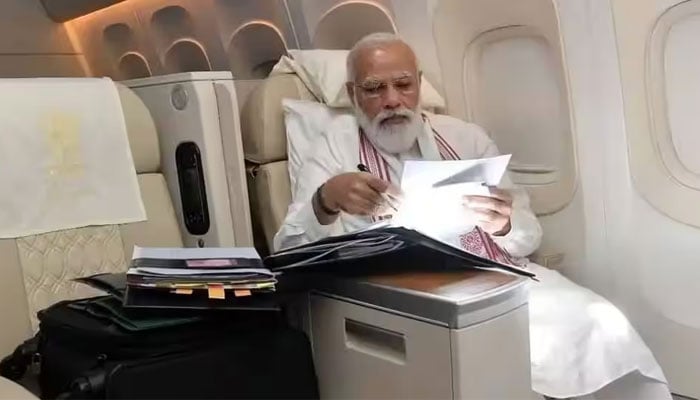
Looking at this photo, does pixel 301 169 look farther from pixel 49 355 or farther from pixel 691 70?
pixel 691 70

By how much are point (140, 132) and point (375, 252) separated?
2.90 ft

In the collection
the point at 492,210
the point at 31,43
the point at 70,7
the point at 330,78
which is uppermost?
the point at 70,7

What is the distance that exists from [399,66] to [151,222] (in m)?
0.76

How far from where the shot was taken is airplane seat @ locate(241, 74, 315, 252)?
6.74 feet

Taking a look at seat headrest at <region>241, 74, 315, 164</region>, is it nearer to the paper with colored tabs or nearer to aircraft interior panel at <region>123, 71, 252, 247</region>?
aircraft interior panel at <region>123, 71, 252, 247</region>

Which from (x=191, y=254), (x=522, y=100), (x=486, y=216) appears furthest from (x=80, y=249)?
(x=522, y=100)

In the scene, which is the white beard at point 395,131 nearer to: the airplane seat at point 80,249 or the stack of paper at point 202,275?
the airplane seat at point 80,249

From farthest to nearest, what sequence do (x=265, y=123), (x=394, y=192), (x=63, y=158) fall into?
(x=265, y=123) → (x=63, y=158) → (x=394, y=192)

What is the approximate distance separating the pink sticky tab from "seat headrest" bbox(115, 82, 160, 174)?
0.65 meters

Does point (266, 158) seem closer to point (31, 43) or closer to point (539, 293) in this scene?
point (539, 293)

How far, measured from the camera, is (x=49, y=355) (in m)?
1.31

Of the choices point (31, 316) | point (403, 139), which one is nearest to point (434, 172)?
point (403, 139)

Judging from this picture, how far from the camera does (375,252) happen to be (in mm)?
1234

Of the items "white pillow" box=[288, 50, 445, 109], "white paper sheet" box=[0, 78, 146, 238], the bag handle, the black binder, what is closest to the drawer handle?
the black binder
